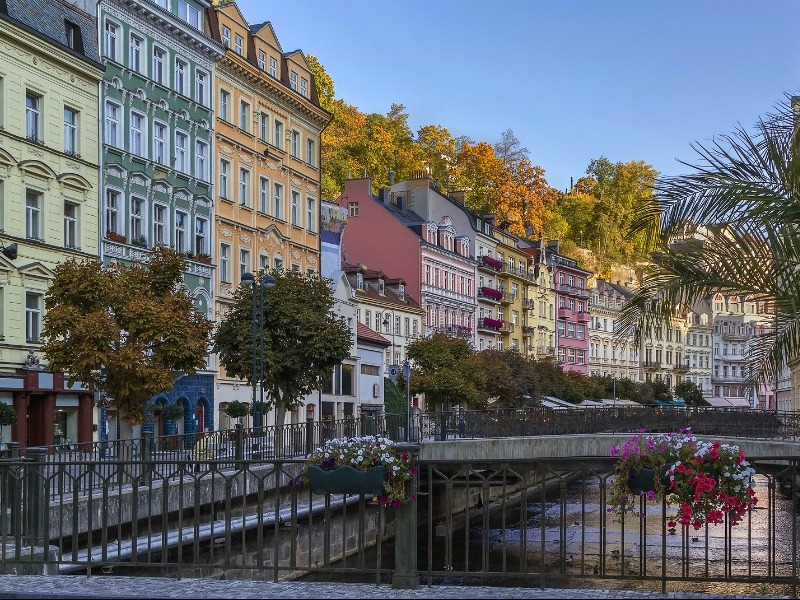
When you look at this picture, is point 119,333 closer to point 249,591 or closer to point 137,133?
point 137,133

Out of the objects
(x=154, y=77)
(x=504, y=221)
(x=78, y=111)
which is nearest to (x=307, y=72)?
(x=154, y=77)

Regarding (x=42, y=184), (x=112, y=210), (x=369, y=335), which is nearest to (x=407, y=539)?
(x=42, y=184)

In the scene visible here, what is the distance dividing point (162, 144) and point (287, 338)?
30.6 feet

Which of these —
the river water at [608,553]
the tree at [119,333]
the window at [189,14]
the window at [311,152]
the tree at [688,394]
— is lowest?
the river water at [608,553]

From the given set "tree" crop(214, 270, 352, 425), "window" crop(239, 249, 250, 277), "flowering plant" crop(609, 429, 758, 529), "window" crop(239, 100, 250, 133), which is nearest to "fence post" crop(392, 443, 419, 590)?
"flowering plant" crop(609, 429, 758, 529)

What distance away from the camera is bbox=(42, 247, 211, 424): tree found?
94.6 feet

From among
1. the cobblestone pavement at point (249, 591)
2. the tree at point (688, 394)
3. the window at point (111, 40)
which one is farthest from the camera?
the tree at point (688, 394)

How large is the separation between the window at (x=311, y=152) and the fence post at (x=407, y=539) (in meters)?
48.9

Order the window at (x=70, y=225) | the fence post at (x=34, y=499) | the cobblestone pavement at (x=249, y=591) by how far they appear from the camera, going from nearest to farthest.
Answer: the cobblestone pavement at (x=249, y=591), the fence post at (x=34, y=499), the window at (x=70, y=225)

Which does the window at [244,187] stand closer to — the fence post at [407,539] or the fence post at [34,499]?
the fence post at [34,499]

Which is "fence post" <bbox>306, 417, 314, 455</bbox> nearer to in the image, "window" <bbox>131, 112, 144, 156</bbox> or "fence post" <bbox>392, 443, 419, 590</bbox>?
"window" <bbox>131, 112, 144, 156</bbox>

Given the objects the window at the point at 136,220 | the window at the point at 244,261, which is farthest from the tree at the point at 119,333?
the window at the point at 244,261

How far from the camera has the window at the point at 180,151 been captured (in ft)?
154

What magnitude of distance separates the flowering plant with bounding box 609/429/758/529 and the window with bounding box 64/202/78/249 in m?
30.3
